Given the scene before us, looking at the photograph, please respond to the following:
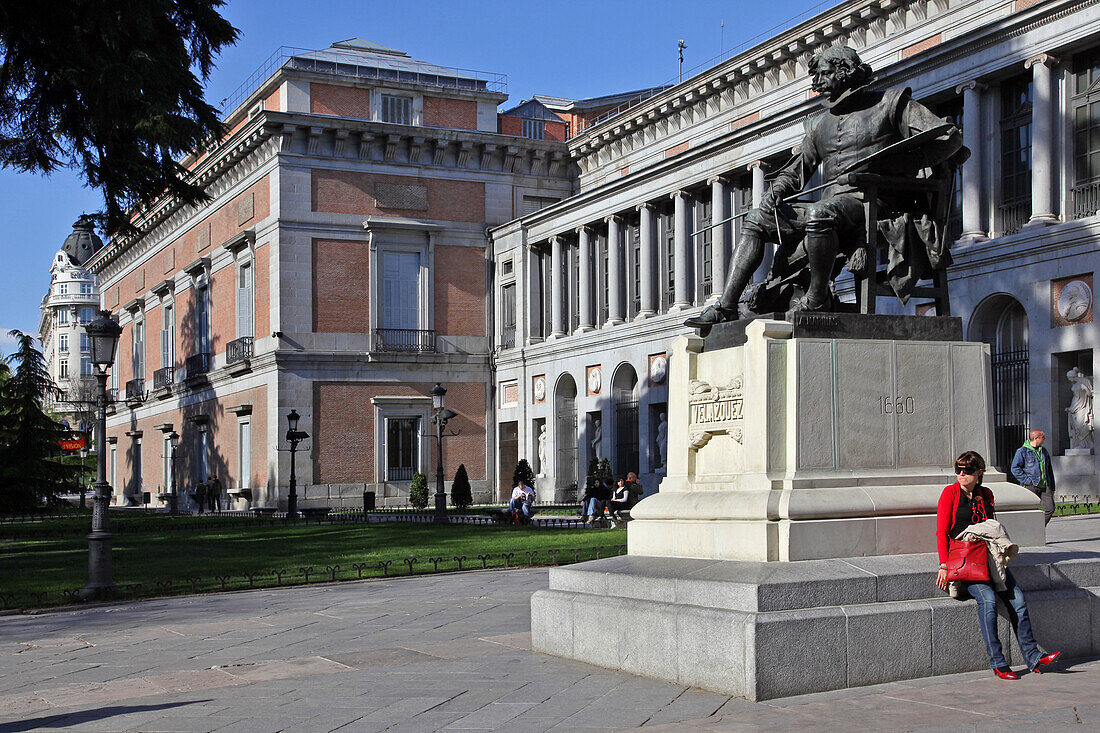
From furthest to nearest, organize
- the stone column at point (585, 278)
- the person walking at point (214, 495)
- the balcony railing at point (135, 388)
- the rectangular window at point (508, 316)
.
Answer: the balcony railing at point (135, 388) → the person walking at point (214, 495) → the rectangular window at point (508, 316) → the stone column at point (585, 278)

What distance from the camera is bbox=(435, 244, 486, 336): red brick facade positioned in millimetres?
49031

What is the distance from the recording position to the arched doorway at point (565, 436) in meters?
45.8

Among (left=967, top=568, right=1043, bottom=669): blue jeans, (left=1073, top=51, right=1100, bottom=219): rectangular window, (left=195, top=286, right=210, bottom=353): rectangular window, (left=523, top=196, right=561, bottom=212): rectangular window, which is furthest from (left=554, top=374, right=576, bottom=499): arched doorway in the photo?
(left=967, top=568, right=1043, bottom=669): blue jeans

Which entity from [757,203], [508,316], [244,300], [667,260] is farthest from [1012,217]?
[244,300]

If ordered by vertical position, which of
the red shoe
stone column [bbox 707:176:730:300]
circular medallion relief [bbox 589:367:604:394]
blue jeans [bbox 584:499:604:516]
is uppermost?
stone column [bbox 707:176:730:300]

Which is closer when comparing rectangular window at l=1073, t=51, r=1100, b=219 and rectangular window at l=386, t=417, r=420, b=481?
rectangular window at l=1073, t=51, r=1100, b=219

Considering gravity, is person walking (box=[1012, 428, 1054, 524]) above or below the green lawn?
above

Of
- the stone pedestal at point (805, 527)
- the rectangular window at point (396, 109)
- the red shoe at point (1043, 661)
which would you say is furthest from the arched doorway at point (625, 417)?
the red shoe at point (1043, 661)

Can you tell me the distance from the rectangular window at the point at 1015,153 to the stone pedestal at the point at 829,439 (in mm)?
22888

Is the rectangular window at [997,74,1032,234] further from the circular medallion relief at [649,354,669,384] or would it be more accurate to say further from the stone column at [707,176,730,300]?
the circular medallion relief at [649,354,669,384]

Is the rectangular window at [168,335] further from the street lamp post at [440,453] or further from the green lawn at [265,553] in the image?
the street lamp post at [440,453]

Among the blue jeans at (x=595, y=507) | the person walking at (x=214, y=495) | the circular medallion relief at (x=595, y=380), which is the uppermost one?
the circular medallion relief at (x=595, y=380)

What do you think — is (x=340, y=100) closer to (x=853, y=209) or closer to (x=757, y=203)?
(x=757, y=203)

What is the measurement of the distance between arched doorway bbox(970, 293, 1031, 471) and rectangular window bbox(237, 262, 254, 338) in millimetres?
29586
